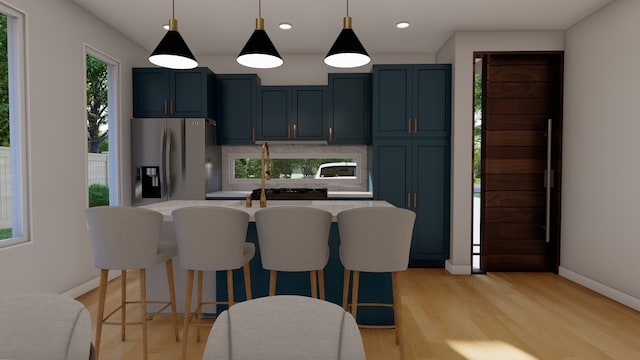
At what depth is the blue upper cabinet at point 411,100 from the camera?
4668mm

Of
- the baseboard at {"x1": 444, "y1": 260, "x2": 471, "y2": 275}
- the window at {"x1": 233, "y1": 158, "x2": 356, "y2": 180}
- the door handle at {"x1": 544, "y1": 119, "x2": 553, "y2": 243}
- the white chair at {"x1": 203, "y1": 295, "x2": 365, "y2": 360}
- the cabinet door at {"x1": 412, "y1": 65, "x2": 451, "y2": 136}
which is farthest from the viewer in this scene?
the window at {"x1": 233, "y1": 158, "x2": 356, "y2": 180}

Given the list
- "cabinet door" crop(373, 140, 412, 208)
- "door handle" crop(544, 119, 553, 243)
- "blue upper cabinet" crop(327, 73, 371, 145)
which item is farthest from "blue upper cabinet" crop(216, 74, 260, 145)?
"door handle" crop(544, 119, 553, 243)

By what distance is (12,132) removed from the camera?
3086 mm

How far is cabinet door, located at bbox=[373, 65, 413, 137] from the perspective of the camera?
185 inches

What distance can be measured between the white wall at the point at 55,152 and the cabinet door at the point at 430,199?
3.64 m

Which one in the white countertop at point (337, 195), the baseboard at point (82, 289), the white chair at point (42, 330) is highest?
the white countertop at point (337, 195)

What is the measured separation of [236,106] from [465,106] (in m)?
2.84

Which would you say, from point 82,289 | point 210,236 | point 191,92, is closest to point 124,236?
point 210,236

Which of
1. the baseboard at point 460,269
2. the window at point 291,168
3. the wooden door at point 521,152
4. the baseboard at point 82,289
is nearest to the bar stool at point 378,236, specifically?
the baseboard at point 460,269

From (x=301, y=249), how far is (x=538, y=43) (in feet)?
13.1

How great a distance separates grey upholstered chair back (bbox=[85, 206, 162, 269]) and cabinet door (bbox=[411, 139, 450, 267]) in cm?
323

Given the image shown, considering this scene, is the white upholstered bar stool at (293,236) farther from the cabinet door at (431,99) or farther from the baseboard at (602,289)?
the baseboard at (602,289)

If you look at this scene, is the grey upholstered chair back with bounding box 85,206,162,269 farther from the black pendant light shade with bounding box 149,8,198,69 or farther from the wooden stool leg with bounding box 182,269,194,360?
the black pendant light shade with bounding box 149,8,198,69

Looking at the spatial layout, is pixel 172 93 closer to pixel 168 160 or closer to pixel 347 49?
pixel 168 160
